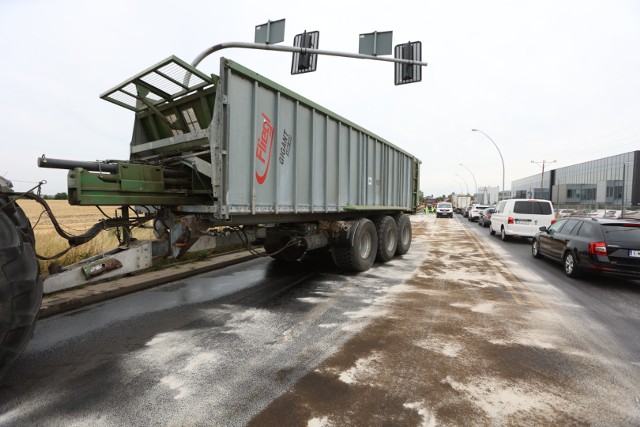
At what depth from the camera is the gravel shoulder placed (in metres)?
2.53

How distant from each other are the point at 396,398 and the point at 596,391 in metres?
1.68

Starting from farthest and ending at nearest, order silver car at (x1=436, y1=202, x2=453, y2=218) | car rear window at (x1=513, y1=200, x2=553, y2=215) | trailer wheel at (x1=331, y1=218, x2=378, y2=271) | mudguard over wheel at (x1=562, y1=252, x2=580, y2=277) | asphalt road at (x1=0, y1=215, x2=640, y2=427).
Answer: silver car at (x1=436, y1=202, x2=453, y2=218) < car rear window at (x1=513, y1=200, x2=553, y2=215) < trailer wheel at (x1=331, y1=218, x2=378, y2=271) < mudguard over wheel at (x1=562, y1=252, x2=580, y2=277) < asphalt road at (x1=0, y1=215, x2=640, y2=427)

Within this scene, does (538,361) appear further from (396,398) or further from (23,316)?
(23,316)

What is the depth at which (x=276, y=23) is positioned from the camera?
908 centimetres

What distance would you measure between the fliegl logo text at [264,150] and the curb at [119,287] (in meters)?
2.83

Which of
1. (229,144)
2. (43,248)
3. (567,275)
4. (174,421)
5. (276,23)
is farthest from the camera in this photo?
(276,23)

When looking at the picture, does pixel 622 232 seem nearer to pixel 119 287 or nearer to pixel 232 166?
pixel 232 166

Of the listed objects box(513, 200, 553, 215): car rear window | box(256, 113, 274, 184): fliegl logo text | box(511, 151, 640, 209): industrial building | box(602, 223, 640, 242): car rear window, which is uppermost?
box(511, 151, 640, 209): industrial building

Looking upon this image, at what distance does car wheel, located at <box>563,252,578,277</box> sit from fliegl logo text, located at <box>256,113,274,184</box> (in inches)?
259

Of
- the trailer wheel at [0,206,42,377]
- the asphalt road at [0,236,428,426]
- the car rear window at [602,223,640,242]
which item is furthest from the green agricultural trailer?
the car rear window at [602,223,640,242]

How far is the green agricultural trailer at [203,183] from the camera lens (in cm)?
302

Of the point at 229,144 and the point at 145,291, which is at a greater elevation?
the point at 229,144

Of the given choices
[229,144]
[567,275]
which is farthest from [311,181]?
[567,275]

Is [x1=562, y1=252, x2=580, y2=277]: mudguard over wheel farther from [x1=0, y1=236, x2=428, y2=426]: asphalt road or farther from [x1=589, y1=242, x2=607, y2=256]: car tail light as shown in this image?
[x1=0, y1=236, x2=428, y2=426]: asphalt road
